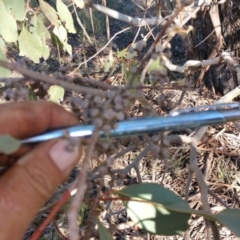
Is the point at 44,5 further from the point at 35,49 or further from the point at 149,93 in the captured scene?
the point at 149,93

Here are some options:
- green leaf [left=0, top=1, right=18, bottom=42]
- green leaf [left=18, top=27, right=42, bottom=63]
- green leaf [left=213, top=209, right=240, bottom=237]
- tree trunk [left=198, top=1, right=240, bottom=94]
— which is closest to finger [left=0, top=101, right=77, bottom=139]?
green leaf [left=213, top=209, right=240, bottom=237]

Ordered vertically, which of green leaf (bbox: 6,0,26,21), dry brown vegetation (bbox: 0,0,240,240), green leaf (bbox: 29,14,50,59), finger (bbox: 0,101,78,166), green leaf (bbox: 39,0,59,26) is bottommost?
dry brown vegetation (bbox: 0,0,240,240)

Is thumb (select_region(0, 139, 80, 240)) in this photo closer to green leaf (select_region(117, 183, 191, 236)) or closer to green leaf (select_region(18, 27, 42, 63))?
green leaf (select_region(117, 183, 191, 236))

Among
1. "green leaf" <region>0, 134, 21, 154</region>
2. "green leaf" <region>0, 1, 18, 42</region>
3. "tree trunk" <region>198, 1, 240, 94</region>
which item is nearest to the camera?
"green leaf" <region>0, 134, 21, 154</region>

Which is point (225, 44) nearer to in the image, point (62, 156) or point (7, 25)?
point (7, 25)

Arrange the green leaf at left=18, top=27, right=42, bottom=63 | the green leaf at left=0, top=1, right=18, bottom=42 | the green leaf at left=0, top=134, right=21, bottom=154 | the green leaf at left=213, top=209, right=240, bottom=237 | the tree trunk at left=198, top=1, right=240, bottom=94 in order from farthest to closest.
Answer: the tree trunk at left=198, top=1, right=240, bottom=94 → the green leaf at left=18, top=27, right=42, bottom=63 → the green leaf at left=0, top=1, right=18, bottom=42 → the green leaf at left=213, top=209, right=240, bottom=237 → the green leaf at left=0, top=134, right=21, bottom=154

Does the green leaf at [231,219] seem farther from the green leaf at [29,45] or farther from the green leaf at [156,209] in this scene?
the green leaf at [29,45]

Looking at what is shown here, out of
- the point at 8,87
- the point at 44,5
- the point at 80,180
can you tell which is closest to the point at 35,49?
the point at 44,5
